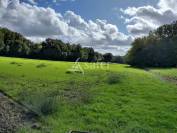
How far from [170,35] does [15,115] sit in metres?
115

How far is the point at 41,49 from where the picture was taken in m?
144

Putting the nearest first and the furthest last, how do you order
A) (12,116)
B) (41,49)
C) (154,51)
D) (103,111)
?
(12,116)
(103,111)
(154,51)
(41,49)

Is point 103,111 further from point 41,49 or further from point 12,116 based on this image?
point 41,49

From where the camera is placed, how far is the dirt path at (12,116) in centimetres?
1816

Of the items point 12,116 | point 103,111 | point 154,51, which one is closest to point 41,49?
point 154,51

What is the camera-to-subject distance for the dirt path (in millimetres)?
18159

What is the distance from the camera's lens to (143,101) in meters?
27.1

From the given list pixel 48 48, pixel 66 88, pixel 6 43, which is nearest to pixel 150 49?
pixel 48 48

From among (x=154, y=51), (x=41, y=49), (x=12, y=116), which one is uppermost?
(x=41, y=49)

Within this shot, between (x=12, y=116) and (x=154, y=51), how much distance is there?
9944cm

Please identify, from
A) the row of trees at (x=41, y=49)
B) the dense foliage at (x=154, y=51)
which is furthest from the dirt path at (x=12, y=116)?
the row of trees at (x=41, y=49)

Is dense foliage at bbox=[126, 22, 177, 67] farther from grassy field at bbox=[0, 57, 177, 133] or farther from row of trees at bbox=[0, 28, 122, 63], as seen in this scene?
grassy field at bbox=[0, 57, 177, 133]

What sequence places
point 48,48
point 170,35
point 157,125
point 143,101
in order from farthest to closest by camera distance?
point 48,48
point 170,35
point 143,101
point 157,125

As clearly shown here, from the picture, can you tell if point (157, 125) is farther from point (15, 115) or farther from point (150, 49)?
point (150, 49)
